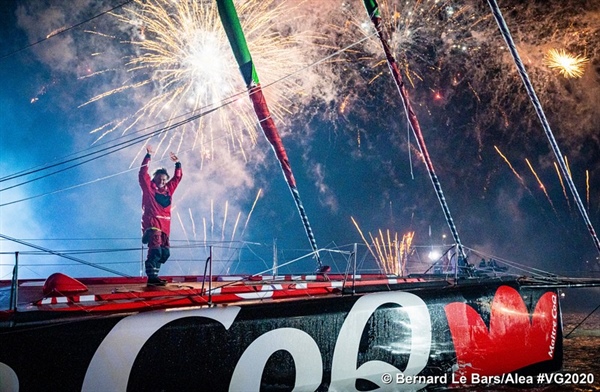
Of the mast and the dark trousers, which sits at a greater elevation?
the mast

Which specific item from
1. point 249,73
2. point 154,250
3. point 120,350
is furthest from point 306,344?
point 249,73

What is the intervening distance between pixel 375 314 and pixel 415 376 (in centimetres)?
131

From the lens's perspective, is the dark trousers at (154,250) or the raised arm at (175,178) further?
the raised arm at (175,178)

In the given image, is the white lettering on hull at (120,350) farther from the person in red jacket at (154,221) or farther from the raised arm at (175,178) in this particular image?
the raised arm at (175,178)

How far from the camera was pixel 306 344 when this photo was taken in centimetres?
565

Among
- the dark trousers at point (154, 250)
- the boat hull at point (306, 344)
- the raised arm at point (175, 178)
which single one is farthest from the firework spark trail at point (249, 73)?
the dark trousers at point (154, 250)

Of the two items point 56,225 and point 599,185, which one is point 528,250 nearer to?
point 599,185

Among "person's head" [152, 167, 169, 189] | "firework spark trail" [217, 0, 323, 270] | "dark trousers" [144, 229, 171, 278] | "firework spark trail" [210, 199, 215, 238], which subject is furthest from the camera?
"firework spark trail" [210, 199, 215, 238]

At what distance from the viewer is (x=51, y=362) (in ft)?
14.1

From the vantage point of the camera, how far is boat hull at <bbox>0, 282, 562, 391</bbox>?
14.4ft

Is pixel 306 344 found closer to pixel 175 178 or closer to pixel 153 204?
pixel 153 204

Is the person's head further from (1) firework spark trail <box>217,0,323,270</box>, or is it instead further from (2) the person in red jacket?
(1) firework spark trail <box>217,0,323,270</box>

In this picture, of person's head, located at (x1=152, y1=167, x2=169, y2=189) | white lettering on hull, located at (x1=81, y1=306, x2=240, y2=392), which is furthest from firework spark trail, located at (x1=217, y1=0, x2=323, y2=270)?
white lettering on hull, located at (x1=81, y1=306, x2=240, y2=392)

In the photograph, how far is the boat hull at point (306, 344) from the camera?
439 centimetres
